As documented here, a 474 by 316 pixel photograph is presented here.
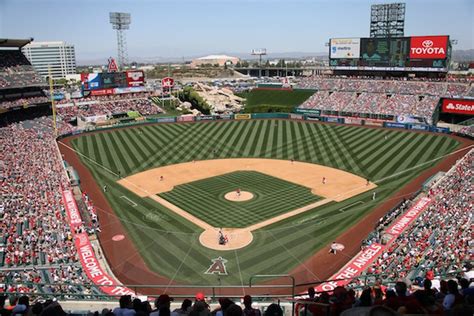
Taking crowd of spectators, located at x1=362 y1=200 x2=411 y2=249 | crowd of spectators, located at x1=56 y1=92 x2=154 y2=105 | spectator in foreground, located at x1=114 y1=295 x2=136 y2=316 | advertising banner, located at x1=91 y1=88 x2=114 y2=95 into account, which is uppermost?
advertising banner, located at x1=91 y1=88 x2=114 y2=95

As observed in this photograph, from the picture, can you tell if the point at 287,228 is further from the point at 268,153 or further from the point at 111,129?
the point at 111,129

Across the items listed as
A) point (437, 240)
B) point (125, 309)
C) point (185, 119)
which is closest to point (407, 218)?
point (437, 240)

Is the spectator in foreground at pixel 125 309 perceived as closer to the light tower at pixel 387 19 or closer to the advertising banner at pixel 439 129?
the advertising banner at pixel 439 129

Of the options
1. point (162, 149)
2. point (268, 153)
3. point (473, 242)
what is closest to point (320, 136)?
point (268, 153)

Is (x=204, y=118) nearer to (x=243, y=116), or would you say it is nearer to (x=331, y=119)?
(x=243, y=116)

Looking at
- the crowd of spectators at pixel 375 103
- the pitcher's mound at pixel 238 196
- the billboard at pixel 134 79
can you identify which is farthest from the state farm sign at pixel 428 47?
the billboard at pixel 134 79

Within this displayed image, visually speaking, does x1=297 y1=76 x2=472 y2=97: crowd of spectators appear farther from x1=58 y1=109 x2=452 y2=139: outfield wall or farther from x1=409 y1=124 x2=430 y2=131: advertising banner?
x1=58 y1=109 x2=452 y2=139: outfield wall

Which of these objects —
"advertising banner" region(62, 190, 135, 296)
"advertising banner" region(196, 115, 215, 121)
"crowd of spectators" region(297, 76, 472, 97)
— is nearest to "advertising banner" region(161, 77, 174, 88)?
"advertising banner" region(196, 115, 215, 121)
